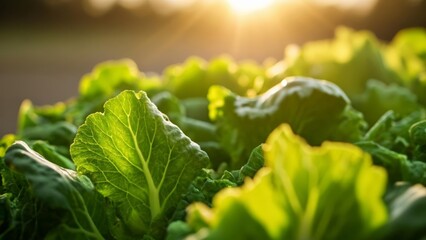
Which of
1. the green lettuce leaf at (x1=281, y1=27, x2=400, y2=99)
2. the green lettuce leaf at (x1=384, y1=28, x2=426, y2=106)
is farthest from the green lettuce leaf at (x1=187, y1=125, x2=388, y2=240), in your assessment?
the green lettuce leaf at (x1=384, y1=28, x2=426, y2=106)

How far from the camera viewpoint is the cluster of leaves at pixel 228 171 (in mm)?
858

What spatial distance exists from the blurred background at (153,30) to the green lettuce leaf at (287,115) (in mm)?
15808

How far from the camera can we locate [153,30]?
31.3m

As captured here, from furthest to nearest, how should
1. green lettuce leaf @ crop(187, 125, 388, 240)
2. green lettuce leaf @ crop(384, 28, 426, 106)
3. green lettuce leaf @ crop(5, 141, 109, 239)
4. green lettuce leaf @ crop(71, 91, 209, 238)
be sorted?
1. green lettuce leaf @ crop(384, 28, 426, 106)
2. green lettuce leaf @ crop(71, 91, 209, 238)
3. green lettuce leaf @ crop(5, 141, 109, 239)
4. green lettuce leaf @ crop(187, 125, 388, 240)

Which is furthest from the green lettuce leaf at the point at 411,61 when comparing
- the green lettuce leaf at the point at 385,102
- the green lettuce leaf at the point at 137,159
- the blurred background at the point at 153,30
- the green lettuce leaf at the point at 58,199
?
the blurred background at the point at 153,30

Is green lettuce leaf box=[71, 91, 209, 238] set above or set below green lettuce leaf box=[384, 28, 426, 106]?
below

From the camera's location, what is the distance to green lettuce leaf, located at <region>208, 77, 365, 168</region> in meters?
1.59

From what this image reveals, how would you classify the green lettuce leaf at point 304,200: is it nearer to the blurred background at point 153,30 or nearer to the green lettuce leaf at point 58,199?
the green lettuce leaf at point 58,199

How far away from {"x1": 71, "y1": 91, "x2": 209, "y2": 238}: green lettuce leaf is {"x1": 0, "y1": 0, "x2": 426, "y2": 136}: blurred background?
1622cm

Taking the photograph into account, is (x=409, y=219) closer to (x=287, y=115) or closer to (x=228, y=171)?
(x=228, y=171)

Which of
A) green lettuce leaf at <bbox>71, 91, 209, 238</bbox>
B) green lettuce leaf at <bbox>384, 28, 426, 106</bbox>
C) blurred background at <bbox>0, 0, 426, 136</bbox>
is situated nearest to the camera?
green lettuce leaf at <bbox>71, 91, 209, 238</bbox>

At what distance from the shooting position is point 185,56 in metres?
23.8

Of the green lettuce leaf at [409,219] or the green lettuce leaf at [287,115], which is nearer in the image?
the green lettuce leaf at [409,219]

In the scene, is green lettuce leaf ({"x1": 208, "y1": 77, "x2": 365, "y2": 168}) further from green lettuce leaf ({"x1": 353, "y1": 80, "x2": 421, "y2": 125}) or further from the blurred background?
the blurred background
